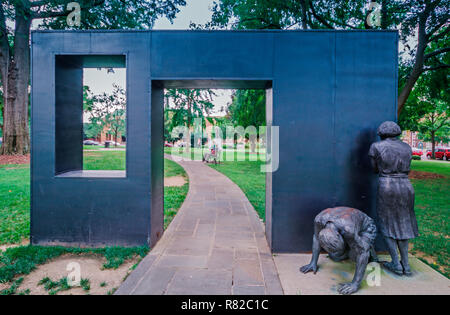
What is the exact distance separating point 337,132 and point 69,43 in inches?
190

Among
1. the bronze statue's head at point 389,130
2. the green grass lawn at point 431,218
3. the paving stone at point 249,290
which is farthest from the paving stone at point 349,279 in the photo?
the bronze statue's head at point 389,130

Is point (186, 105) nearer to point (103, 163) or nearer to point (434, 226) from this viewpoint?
point (103, 163)

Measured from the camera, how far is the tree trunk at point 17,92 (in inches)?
547

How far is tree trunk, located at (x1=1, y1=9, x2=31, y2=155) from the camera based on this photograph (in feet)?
45.5

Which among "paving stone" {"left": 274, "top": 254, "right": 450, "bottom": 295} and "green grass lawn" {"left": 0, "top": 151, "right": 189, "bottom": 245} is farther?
"green grass lawn" {"left": 0, "top": 151, "right": 189, "bottom": 245}

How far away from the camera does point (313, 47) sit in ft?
12.0

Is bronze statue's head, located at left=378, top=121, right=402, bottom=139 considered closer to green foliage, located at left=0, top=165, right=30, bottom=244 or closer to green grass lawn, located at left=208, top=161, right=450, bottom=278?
green grass lawn, located at left=208, top=161, right=450, bottom=278

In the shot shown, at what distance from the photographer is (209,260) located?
343cm

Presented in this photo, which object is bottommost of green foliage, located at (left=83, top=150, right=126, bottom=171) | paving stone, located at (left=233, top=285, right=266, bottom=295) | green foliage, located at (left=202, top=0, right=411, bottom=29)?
paving stone, located at (left=233, top=285, right=266, bottom=295)

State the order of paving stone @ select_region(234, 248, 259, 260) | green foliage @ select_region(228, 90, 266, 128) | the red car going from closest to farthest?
paving stone @ select_region(234, 248, 259, 260), green foliage @ select_region(228, 90, 266, 128), the red car

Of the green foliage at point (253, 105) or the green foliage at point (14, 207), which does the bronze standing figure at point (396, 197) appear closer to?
→ the green foliage at point (14, 207)

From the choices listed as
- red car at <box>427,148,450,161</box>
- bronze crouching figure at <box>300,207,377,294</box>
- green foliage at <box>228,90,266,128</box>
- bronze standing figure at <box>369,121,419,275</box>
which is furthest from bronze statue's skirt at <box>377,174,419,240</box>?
red car at <box>427,148,450,161</box>

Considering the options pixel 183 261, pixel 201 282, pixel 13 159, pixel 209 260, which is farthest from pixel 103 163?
pixel 201 282

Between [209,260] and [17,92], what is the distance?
57.5 feet
